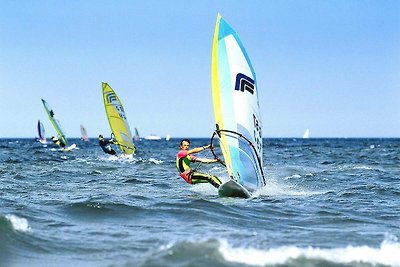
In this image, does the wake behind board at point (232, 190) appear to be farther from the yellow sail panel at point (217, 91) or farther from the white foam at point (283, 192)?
the white foam at point (283, 192)

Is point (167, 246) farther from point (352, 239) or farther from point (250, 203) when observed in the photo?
point (250, 203)

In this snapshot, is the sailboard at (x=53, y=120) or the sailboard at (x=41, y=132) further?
the sailboard at (x=41, y=132)

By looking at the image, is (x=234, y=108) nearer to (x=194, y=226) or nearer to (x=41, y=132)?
(x=194, y=226)

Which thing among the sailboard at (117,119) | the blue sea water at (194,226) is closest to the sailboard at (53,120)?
the sailboard at (117,119)

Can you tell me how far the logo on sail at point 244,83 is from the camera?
43.9 feet

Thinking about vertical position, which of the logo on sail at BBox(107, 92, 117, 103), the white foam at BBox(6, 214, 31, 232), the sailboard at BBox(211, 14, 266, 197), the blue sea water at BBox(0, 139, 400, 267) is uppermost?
the logo on sail at BBox(107, 92, 117, 103)

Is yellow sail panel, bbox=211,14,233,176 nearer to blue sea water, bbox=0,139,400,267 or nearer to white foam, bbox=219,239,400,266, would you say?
blue sea water, bbox=0,139,400,267

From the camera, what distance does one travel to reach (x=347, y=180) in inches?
768

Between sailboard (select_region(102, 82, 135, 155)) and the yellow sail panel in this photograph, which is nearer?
the yellow sail panel

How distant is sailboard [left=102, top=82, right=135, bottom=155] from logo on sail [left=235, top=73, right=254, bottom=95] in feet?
60.8

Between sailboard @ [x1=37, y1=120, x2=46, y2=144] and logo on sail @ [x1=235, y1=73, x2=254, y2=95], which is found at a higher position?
logo on sail @ [x1=235, y1=73, x2=254, y2=95]

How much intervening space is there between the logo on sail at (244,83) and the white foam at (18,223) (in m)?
5.87

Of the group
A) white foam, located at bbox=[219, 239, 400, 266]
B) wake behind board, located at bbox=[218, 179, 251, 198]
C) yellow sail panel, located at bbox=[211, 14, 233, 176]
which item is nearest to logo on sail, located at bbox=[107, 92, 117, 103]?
yellow sail panel, located at bbox=[211, 14, 233, 176]

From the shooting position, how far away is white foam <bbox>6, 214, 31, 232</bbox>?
28.9 feet
